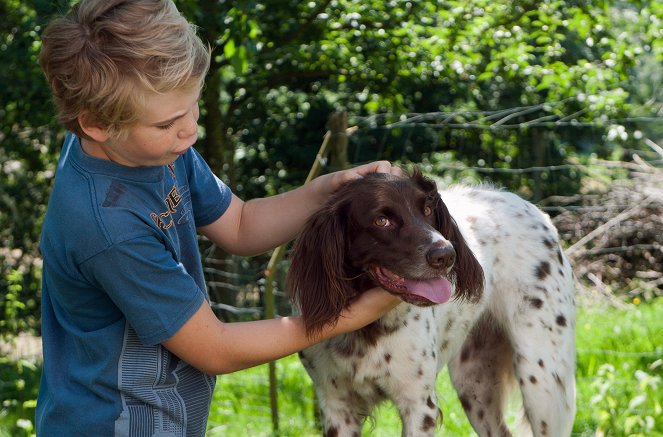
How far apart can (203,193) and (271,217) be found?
0.25 metres

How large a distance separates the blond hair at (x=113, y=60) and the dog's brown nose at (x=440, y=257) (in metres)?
0.85

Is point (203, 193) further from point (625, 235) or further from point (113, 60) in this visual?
point (625, 235)

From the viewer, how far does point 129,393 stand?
2.65m

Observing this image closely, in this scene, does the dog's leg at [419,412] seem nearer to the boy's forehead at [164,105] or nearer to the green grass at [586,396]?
the green grass at [586,396]

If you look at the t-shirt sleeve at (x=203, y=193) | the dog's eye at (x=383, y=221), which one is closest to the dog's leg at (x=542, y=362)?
the dog's eye at (x=383, y=221)

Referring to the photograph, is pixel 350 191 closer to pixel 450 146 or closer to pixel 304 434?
pixel 304 434

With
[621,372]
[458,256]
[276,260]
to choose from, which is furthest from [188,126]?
[621,372]

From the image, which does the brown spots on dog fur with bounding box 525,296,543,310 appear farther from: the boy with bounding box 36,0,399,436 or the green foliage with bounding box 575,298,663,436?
the boy with bounding box 36,0,399,436

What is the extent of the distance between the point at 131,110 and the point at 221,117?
633 centimetres

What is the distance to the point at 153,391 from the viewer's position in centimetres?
269

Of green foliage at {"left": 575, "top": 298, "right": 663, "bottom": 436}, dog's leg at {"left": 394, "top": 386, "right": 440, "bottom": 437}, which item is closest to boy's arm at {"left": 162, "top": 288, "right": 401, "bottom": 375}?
dog's leg at {"left": 394, "top": 386, "right": 440, "bottom": 437}

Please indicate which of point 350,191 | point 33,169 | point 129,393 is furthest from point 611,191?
point 129,393

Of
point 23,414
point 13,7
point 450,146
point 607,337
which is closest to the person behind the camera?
point 23,414

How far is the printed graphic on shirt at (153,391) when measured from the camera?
2643mm
